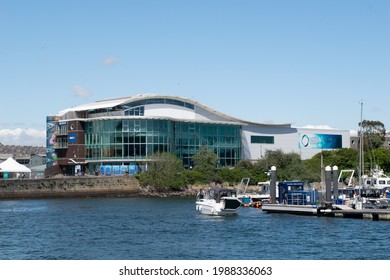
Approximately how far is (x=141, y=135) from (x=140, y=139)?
2.62ft

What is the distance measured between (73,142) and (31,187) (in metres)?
18.0

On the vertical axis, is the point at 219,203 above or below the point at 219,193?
below

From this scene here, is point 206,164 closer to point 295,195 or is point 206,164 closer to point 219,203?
point 295,195

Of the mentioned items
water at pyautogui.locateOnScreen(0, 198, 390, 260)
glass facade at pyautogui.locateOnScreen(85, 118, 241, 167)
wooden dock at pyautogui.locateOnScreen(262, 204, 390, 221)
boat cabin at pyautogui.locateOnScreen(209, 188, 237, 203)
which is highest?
glass facade at pyautogui.locateOnScreen(85, 118, 241, 167)

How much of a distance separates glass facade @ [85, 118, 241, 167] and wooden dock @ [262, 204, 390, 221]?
54564 mm

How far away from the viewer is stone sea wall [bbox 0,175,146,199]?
392 ft

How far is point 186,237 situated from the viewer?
2128 inches

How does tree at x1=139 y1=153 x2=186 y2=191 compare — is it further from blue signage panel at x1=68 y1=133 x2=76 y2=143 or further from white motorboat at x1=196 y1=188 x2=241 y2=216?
white motorboat at x1=196 y1=188 x2=241 y2=216

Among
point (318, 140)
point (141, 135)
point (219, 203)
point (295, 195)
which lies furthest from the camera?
point (318, 140)

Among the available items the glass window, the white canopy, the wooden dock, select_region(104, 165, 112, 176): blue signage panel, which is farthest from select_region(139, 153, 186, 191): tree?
the wooden dock

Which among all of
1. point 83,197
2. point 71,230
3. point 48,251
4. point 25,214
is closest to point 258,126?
point 83,197

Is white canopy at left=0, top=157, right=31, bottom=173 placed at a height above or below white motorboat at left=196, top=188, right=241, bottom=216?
above

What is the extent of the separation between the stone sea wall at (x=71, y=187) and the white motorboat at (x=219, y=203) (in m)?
46.5

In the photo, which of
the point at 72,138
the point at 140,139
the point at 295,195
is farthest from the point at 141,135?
the point at 295,195
